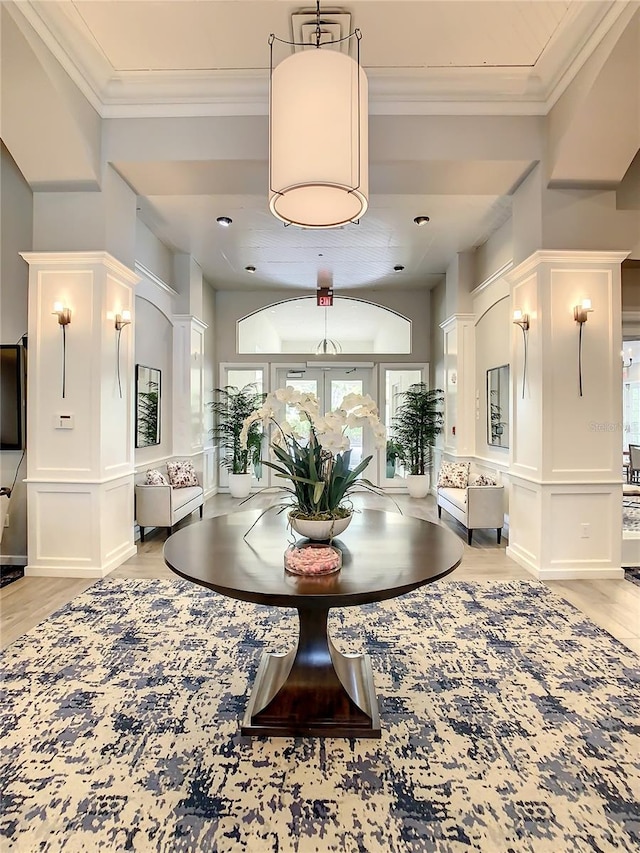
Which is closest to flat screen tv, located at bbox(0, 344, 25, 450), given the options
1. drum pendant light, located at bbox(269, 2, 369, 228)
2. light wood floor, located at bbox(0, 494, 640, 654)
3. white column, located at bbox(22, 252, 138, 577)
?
white column, located at bbox(22, 252, 138, 577)

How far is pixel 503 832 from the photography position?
4.97ft

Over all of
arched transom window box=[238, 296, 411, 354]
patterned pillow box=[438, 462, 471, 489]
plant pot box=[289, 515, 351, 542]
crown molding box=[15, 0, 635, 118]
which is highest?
crown molding box=[15, 0, 635, 118]

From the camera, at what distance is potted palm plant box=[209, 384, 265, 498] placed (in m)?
8.10

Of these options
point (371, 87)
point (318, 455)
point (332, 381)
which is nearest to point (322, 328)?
point (332, 381)

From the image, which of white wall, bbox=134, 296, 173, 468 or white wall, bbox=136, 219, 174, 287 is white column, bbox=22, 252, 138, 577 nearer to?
white wall, bbox=134, 296, 173, 468

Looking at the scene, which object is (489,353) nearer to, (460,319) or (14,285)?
(460,319)

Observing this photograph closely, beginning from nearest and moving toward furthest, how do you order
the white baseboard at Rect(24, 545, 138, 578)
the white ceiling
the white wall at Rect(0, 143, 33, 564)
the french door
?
the white ceiling → the white baseboard at Rect(24, 545, 138, 578) → the white wall at Rect(0, 143, 33, 564) → the french door

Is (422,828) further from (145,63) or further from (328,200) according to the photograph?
(145,63)

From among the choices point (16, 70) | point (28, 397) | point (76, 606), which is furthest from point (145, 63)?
point (76, 606)

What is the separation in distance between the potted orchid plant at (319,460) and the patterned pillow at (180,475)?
4.34 m

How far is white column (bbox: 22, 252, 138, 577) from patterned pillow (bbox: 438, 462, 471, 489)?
4.18 meters

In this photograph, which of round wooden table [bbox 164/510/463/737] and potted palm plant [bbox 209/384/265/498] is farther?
potted palm plant [bbox 209/384/265/498]

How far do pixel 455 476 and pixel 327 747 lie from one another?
4.67 metres

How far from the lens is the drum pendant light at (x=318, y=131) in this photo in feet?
7.85
